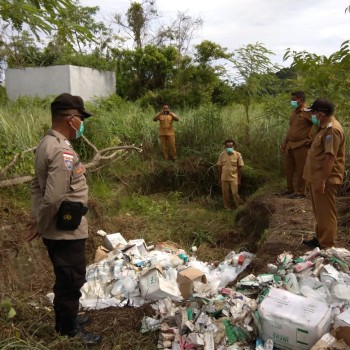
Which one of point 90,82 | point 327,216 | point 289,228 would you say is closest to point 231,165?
point 289,228

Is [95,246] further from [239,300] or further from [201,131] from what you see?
[201,131]

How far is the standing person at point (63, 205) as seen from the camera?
2.46 m

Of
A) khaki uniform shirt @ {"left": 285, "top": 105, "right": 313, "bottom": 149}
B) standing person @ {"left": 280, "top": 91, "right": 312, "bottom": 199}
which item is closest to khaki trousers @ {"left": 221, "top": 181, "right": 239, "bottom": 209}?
standing person @ {"left": 280, "top": 91, "right": 312, "bottom": 199}

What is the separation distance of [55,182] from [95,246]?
10.4ft

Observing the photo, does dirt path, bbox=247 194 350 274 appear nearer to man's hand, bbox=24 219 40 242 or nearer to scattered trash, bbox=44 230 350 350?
scattered trash, bbox=44 230 350 350

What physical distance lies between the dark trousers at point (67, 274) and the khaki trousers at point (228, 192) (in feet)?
15.7

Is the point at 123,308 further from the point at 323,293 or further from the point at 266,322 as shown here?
the point at 323,293

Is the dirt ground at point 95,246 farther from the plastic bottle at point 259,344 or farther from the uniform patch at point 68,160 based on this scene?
the uniform patch at point 68,160

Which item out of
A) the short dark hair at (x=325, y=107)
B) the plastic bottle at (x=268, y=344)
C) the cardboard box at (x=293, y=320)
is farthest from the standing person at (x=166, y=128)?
the plastic bottle at (x=268, y=344)

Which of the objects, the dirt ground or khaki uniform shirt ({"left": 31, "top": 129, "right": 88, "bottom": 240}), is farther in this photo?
the dirt ground

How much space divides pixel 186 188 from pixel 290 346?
6.04m

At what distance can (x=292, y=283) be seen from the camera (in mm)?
3152

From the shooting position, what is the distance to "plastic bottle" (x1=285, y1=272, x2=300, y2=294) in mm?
3068

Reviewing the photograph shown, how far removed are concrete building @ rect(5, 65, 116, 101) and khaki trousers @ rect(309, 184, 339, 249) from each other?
11867 mm
